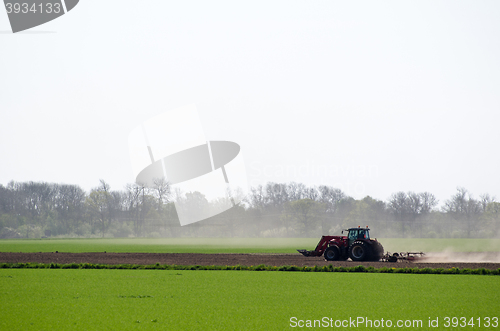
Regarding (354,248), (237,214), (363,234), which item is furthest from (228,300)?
(237,214)

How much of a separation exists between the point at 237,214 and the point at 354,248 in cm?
8550

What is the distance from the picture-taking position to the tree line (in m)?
110

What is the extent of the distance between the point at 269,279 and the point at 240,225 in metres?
95.6

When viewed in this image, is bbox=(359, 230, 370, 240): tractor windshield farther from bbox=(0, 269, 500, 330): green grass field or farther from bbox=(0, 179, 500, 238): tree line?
bbox=(0, 179, 500, 238): tree line

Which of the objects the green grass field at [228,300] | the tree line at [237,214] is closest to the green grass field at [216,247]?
the green grass field at [228,300]

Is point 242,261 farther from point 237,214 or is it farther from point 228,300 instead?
point 237,214

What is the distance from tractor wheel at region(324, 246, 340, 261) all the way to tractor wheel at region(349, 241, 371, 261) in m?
0.83

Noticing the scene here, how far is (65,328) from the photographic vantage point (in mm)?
10125

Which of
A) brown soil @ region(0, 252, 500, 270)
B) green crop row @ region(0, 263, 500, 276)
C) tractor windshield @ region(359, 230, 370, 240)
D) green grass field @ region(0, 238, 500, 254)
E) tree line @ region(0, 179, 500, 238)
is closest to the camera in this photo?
green crop row @ region(0, 263, 500, 276)

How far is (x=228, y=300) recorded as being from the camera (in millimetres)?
14148

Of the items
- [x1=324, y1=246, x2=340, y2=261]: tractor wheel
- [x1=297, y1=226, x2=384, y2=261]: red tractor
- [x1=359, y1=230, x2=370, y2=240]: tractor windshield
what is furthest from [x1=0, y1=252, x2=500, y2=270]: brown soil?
[x1=359, y1=230, x2=370, y2=240]: tractor windshield

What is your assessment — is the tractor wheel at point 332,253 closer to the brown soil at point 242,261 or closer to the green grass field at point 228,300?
the brown soil at point 242,261

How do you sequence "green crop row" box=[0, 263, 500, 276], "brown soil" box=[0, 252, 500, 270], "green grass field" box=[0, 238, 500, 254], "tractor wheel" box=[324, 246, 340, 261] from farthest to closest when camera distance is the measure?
"green grass field" box=[0, 238, 500, 254], "tractor wheel" box=[324, 246, 340, 261], "brown soil" box=[0, 252, 500, 270], "green crop row" box=[0, 263, 500, 276]

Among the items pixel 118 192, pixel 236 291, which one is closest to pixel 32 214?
pixel 118 192
